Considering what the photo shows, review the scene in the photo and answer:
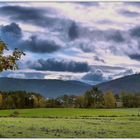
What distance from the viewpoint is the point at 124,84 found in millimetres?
19250

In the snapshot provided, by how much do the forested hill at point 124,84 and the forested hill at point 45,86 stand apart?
0.46m

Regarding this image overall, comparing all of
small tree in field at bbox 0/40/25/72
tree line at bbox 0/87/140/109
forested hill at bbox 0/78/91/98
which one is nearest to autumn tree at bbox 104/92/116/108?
tree line at bbox 0/87/140/109

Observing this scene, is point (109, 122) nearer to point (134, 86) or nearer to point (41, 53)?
point (134, 86)

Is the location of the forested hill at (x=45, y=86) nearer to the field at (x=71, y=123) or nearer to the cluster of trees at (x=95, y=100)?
→ the cluster of trees at (x=95, y=100)

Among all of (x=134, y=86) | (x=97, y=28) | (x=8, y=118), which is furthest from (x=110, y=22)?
(x=8, y=118)

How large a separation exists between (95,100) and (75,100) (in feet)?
1.48

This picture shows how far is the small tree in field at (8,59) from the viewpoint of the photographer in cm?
1877

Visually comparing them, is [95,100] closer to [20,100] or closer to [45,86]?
[45,86]

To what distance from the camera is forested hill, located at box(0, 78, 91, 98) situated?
63.2 feet

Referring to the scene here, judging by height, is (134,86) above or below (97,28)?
below

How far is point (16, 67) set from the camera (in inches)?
752

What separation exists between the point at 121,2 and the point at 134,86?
1893 mm

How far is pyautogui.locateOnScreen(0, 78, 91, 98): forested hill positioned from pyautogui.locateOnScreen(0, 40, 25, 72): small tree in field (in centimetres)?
45

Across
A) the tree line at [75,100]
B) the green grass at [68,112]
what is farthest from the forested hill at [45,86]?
the green grass at [68,112]
